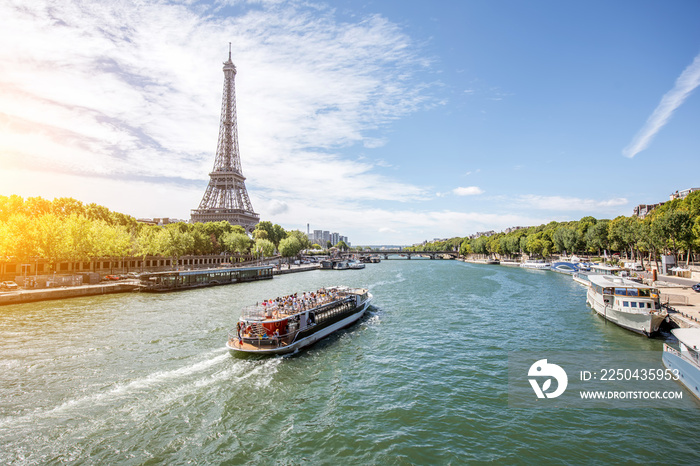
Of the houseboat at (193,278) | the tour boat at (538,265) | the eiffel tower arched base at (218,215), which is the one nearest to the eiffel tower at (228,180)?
the eiffel tower arched base at (218,215)

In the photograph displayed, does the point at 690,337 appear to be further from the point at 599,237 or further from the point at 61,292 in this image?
the point at 599,237

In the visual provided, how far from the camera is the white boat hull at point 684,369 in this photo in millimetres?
17742

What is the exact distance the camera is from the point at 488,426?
15.6 metres

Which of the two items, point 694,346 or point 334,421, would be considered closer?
point 334,421

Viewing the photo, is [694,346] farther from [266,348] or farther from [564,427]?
[266,348]

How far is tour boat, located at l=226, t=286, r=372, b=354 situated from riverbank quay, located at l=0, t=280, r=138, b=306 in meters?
31.3

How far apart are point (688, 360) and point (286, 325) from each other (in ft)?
79.3

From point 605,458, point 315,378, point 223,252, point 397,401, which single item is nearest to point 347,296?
point 315,378

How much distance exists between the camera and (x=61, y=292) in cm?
4588

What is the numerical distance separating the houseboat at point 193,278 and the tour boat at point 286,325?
1290 inches

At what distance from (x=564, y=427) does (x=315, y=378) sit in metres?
13.0

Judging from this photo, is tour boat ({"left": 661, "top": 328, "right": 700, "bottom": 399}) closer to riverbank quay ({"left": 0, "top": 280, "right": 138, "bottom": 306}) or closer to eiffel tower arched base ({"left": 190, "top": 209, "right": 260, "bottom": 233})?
riverbank quay ({"left": 0, "top": 280, "right": 138, "bottom": 306})

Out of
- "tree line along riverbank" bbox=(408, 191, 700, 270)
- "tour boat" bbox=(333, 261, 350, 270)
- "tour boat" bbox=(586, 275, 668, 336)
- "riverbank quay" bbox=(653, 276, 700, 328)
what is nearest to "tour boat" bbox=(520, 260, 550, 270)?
"tree line along riverbank" bbox=(408, 191, 700, 270)

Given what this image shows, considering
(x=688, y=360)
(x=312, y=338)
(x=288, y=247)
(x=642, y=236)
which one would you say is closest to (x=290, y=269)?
(x=288, y=247)
